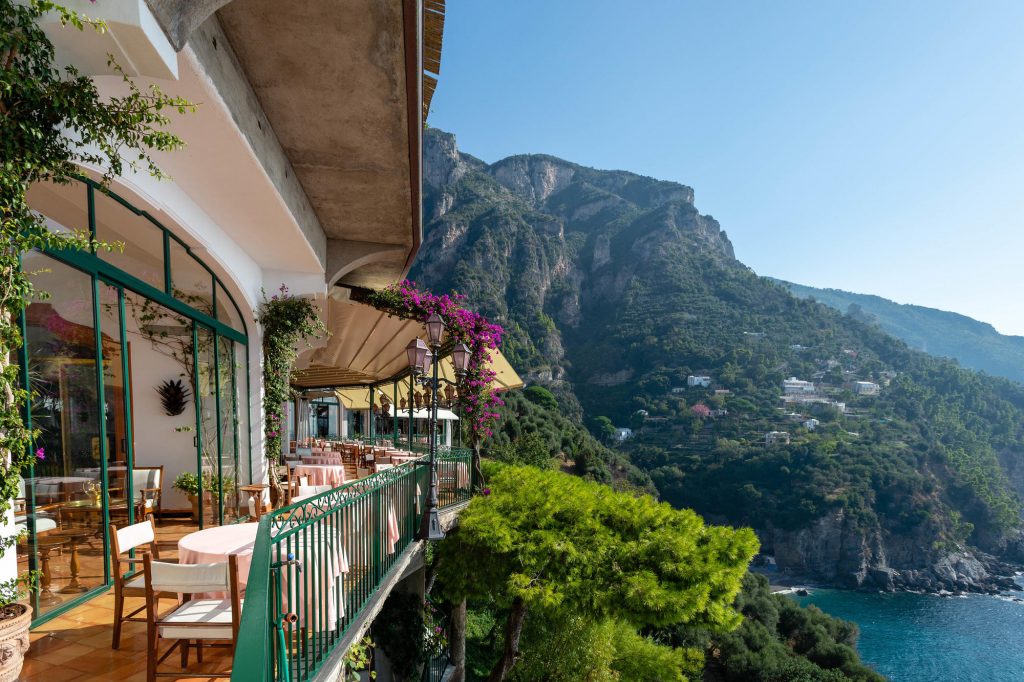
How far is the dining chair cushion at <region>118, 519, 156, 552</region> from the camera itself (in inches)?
146

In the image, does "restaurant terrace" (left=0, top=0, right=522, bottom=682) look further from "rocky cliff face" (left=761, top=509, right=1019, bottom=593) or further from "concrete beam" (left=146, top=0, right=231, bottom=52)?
"rocky cliff face" (left=761, top=509, right=1019, bottom=593)

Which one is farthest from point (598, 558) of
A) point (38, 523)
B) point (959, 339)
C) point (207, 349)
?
point (959, 339)

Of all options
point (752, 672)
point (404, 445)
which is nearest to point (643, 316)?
point (752, 672)

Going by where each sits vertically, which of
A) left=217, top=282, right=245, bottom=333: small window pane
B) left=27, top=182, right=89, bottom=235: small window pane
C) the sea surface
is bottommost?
the sea surface

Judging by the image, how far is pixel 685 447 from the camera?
82.7 metres

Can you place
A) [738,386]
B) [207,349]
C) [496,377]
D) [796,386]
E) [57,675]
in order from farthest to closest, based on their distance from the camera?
[796,386] < [738,386] < [496,377] < [207,349] < [57,675]

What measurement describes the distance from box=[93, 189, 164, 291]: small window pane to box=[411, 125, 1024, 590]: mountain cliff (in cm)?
7473

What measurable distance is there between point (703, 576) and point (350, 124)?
301 inches

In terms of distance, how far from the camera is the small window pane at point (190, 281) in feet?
18.5

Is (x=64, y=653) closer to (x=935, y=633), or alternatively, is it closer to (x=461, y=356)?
(x=461, y=356)

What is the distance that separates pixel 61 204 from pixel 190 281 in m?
Result: 2.45

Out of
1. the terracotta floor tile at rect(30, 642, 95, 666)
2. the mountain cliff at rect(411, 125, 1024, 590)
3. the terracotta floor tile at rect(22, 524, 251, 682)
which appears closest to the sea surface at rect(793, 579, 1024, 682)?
the mountain cliff at rect(411, 125, 1024, 590)

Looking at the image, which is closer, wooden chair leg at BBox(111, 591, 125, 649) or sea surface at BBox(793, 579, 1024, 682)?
wooden chair leg at BBox(111, 591, 125, 649)

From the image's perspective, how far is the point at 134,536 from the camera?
12.6ft
